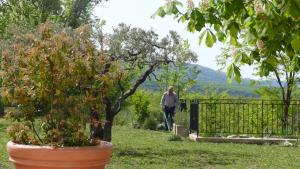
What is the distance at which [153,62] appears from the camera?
1469cm

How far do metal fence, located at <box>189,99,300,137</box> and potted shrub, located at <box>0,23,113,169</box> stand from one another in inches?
516

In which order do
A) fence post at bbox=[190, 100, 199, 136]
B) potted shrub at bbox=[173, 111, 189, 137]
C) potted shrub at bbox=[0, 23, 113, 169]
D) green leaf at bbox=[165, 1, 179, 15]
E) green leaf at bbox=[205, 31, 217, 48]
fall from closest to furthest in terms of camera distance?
green leaf at bbox=[165, 1, 179, 15] < green leaf at bbox=[205, 31, 217, 48] < potted shrub at bbox=[0, 23, 113, 169] < fence post at bbox=[190, 100, 199, 136] < potted shrub at bbox=[173, 111, 189, 137]

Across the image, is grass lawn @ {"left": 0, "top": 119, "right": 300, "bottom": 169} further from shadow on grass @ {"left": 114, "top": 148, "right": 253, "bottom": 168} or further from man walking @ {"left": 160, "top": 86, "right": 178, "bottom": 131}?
man walking @ {"left": 160, "top": 86, "right": 178, "bottom": 131}

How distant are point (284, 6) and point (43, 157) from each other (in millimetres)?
2746

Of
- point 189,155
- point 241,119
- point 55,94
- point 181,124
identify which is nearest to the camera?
point 55,94

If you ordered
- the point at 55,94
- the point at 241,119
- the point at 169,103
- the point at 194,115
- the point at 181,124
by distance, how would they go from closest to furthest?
the point at 55,94 → the point at 194,115 → the point at 181,124 → the point at 241,119 → the point at 169,103

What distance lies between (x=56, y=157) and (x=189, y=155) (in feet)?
27.1

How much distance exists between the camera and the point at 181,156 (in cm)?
1347

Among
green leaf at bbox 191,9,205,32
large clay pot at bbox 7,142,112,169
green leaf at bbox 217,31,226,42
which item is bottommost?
large clay pot at bbox 7,142,112,169

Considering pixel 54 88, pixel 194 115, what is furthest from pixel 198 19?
pixel 194 115

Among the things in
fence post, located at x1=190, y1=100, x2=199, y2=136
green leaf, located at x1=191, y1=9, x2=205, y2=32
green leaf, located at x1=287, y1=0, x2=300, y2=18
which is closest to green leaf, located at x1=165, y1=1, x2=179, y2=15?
green leaf, located at x1=191, y1=9, x2=205, y2=32

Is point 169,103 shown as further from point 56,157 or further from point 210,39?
point 210,39

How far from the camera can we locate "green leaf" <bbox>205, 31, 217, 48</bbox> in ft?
15.9

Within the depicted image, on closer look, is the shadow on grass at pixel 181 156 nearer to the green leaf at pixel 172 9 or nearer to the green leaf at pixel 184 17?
the green leaf at pixel 184 17
